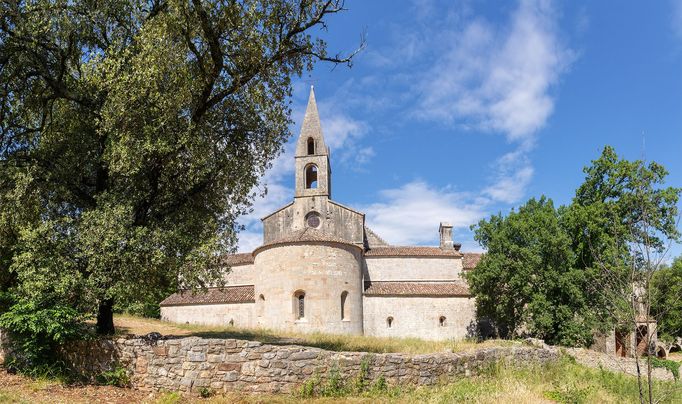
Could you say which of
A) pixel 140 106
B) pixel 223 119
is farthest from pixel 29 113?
pixel 223 119

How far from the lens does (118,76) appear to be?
12023 millimetres

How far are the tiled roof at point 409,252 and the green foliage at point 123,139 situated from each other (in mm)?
21773

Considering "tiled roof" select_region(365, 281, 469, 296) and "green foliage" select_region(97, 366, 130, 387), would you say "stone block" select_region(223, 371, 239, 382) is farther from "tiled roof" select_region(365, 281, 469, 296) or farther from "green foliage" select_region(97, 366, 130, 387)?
"tiled roof" select_region(365, 281, 469, 296)

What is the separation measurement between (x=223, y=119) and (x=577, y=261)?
22.5m

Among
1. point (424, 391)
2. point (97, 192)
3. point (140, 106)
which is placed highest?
point (140, 106)

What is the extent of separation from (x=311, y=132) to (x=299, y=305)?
15744mm

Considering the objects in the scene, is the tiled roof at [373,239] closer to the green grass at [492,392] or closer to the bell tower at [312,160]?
the bell tower at [312,160]

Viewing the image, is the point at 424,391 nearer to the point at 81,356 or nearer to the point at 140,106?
the point at 81,356

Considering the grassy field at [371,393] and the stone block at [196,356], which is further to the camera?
the stone block at [196,356]

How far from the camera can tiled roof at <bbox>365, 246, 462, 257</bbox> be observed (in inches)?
1389

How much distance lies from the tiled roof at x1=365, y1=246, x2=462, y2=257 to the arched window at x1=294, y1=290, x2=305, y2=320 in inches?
369

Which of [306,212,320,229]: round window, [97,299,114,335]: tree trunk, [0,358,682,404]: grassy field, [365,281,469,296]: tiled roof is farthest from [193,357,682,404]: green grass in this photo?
[306,212,320,229]: round window

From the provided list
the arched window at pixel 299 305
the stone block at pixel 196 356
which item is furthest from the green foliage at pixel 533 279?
the stone block at pixel 196 356

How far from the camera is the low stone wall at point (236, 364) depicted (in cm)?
981
